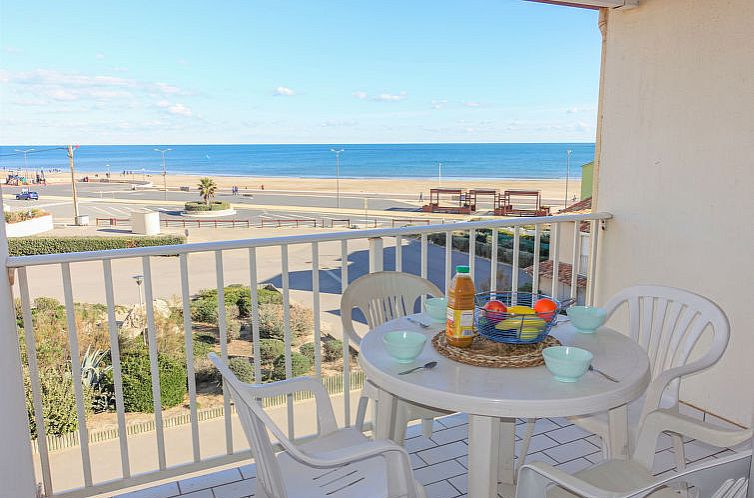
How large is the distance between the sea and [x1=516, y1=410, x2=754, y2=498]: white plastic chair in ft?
119

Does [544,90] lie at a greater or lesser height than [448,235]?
greater

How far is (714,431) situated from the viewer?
1539mm

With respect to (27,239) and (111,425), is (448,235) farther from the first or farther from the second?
(27,239)

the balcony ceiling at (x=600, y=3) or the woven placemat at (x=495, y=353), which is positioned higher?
the balcony ceiling at (x=600, y=3)

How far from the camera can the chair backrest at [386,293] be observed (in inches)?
93.4

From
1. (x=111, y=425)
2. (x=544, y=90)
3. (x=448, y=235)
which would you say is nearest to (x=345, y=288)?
(x=448, y=235)

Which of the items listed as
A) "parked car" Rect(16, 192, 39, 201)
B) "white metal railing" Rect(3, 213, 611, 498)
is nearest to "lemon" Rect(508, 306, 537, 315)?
"white metal railing" Rect(3, 213, 611, 498)

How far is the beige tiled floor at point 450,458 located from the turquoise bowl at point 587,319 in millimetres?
930

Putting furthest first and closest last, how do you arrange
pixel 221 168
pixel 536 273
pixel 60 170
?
pixel 221 168, pixel 60 170, pixel 536 273

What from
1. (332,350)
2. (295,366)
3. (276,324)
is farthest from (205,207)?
(295,366)

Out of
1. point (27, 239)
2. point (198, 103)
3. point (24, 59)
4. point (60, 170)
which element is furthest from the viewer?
point (60, 170)

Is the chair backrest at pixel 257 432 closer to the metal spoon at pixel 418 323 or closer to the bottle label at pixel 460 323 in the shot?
the bottle label at pixel 460 323

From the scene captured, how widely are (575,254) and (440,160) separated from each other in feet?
133

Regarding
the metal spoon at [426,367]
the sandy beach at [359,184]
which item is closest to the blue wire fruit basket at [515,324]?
the metal spoon at [426,367]
